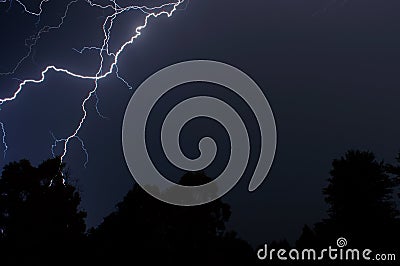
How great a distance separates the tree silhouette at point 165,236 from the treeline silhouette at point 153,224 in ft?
0.12

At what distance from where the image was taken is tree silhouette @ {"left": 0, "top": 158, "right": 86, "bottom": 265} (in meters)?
12.0

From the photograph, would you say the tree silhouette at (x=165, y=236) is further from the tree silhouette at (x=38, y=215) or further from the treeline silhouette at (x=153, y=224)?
the tree silhouette at (x=38, y=215)

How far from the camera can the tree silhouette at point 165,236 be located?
12.5 metres

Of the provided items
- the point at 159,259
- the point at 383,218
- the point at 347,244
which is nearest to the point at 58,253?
the point at 159,259

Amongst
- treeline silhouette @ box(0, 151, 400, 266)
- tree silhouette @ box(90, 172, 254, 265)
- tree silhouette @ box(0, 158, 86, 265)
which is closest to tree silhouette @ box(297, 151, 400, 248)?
treeline silhouette @ box(0, 151, 400, 266)

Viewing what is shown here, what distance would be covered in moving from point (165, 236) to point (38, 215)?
478 centimetres

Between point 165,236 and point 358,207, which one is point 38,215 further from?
point 358,207

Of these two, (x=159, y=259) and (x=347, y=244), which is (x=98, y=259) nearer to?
(x=159, y=259)

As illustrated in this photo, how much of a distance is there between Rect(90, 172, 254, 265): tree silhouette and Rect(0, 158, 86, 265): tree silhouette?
1.15 metres
